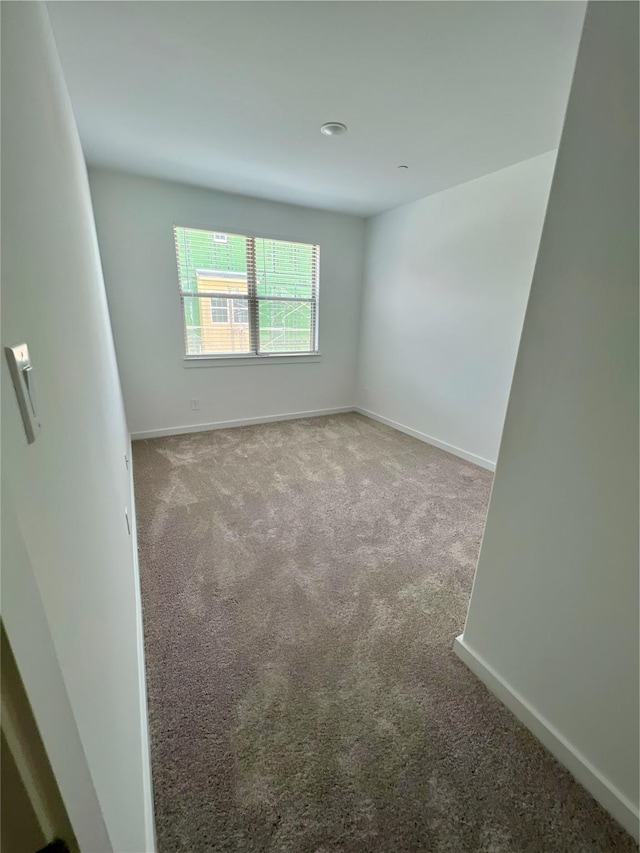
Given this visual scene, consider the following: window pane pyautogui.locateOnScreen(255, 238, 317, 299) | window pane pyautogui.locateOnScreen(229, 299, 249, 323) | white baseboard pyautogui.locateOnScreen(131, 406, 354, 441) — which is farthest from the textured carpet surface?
window pane pyautogui.locateOnScreen(255, 238, 317, 299)

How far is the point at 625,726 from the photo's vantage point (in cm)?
94

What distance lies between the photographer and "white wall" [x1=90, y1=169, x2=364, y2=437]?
3139 millimetres

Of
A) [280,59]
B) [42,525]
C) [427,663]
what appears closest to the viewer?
[42,525]

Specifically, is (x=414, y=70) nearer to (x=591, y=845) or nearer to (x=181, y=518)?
(x=181, y=518)

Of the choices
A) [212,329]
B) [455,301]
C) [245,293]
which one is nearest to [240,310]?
[245,293]

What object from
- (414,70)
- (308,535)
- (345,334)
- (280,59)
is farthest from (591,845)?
(345,334)

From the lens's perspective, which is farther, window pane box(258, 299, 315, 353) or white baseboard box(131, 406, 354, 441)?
window pane box(258, 299, 315, 353)

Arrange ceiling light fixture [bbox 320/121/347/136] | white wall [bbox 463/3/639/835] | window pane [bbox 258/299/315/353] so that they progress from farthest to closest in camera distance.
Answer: window pane [bbox 258/299/315/353] → ceiling light fixture [bbox 320/121/347/136] → white wall [bbox 463/3/639/835]

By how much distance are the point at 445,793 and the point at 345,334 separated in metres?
4.16

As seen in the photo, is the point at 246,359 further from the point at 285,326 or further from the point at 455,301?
the point at 455,301

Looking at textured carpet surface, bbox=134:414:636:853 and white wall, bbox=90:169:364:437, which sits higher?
white wall, bbox=90:169:364:437

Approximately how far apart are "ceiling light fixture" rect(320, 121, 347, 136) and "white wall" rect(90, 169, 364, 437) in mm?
1644

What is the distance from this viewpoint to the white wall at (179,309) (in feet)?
10.3

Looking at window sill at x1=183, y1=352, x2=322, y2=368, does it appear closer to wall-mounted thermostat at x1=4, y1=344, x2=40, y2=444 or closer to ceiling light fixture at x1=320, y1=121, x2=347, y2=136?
ceiling light fixture at x1=320, y1=121, x2=347, y2=136
